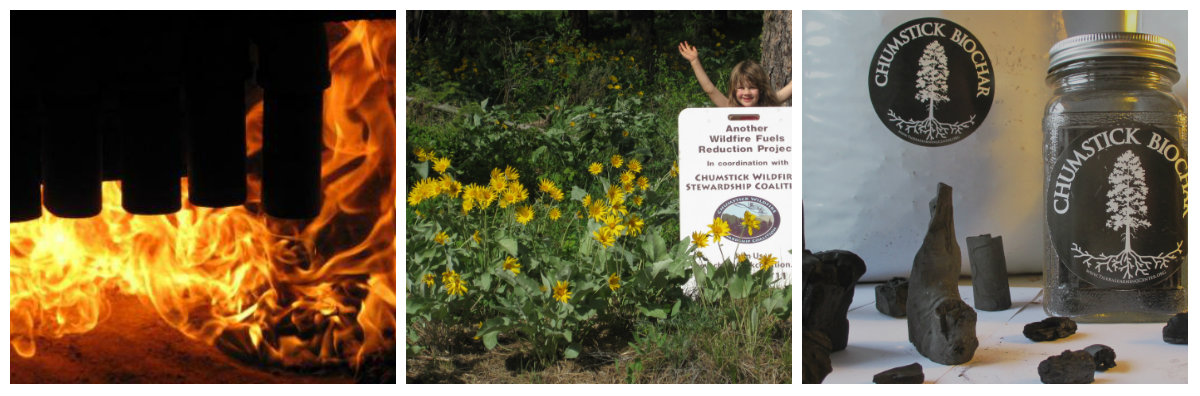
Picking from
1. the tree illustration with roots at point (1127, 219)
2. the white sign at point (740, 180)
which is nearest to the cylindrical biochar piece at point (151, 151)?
the white sign at point (740, 180)

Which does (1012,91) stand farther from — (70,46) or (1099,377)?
(70,46)

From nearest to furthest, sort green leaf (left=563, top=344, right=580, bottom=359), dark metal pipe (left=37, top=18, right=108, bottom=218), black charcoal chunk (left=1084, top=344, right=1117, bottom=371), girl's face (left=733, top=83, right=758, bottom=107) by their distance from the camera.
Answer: dark metal pipe (left=37, top=18, right=108, bottom=218) → black charcoal chunk (left=1084, top=344, right=1117, bottom=371) → green leaf (left=563, top=344, right=580, bottom=359) → girl's face (left=733, top=83, right=758, bottom=107)

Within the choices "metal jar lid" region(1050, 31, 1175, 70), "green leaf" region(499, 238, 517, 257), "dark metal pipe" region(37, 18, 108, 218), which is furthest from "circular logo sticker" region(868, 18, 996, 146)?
"dark metal pipe" region(37, 18, 108, 218)

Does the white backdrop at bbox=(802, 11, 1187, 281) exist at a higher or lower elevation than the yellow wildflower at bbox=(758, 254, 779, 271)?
higher

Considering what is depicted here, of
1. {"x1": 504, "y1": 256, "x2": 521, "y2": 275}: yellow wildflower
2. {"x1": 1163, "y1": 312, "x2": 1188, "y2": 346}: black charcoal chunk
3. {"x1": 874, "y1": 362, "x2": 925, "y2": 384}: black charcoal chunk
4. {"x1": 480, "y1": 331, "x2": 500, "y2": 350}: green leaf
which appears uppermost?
{"x1": 504, "y1": 256, "x2": 521, "y2": 275}: yellow wildflower

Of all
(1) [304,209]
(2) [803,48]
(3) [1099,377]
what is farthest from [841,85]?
(1) [304,209]

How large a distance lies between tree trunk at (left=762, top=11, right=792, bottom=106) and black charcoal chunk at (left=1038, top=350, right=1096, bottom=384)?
1184mm

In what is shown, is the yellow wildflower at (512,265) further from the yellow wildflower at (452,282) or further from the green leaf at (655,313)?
the green leaf at (655,313)

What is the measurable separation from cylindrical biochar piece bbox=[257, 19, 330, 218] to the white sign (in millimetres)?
1211

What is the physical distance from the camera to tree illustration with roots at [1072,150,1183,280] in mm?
3455

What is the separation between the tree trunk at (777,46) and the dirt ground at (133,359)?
178cm

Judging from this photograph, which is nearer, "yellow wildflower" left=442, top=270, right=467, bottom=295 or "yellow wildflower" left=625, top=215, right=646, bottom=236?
"yellow wildflower" left=442, top=270, right=467, bottom=295

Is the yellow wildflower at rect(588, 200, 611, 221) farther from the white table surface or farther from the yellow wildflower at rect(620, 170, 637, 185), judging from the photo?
the white table surface

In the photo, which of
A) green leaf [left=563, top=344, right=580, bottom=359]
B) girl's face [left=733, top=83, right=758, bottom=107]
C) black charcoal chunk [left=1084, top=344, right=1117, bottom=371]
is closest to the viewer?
black charcoal chunk [left=1084, top=344, right=1117, bottom=371]
